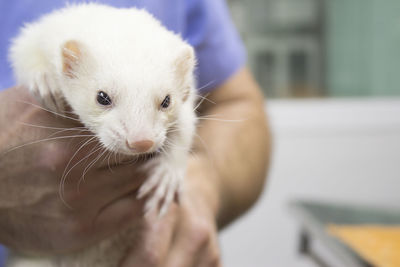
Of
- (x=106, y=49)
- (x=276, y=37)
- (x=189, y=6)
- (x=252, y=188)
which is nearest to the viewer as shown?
(x=106, y=49)

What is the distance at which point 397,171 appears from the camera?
7.55 ft

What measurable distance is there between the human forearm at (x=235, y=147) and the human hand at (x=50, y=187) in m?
0.34

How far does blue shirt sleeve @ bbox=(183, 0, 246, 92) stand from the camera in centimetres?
82

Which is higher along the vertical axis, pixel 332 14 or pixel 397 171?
pixel 332 14

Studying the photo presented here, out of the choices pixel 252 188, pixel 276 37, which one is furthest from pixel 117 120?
pixel 276 37

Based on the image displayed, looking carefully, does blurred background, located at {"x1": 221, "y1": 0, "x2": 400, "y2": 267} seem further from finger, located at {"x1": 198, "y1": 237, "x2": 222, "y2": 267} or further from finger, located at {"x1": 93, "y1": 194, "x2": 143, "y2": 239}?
finger, located at {"x1": 93, "y1": 194, "x2": 143, "y2": 239}

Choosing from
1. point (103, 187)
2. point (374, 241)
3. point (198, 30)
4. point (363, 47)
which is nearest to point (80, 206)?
point (103, 187)

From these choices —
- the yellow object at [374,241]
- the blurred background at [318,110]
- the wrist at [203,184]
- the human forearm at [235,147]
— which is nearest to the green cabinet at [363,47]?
the blurred background at [318,110]

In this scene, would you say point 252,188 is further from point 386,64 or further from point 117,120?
point 386,64

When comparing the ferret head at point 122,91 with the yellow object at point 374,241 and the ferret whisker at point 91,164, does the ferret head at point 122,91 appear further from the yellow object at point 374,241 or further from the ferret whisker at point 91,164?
the yellow object at point 374,241

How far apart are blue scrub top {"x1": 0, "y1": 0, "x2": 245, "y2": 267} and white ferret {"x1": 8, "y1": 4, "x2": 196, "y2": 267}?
0.05 feet

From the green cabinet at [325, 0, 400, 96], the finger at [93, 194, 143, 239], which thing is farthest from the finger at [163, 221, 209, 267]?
the green cabinet at [325, 0, 400, 96]

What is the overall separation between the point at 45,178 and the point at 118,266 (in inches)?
7.9

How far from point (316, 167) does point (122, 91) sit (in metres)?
1.90
